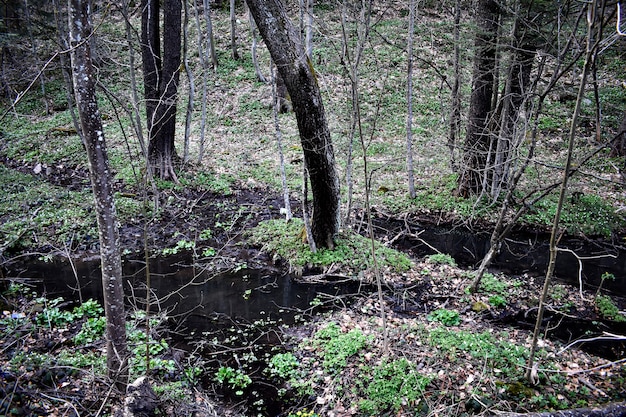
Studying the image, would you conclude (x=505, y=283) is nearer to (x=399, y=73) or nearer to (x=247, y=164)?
(x=247, y=164)

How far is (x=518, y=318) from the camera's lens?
6148 millimetres

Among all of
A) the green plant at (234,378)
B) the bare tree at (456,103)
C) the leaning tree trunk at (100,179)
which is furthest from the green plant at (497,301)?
the leaning tree trunk at (100,179)

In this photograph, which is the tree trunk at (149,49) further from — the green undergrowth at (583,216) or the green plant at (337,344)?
the green undergrowth at (583,216)

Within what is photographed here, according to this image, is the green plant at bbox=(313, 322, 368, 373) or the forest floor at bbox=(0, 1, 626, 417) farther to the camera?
the green plant at bbox=(313, 322, 368, 373)

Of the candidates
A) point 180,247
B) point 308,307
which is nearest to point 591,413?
point 308,307

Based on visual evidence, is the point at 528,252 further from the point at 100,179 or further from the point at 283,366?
the point at 100,179

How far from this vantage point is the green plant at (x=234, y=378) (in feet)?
16.6

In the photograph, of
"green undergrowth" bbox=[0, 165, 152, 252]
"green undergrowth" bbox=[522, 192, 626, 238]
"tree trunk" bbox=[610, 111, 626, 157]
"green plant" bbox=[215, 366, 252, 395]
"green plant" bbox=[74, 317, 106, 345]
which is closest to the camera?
"green plant" bbox=[215, 366, 252, 395]

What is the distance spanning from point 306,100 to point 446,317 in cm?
394

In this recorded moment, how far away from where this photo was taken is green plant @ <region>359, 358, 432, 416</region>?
4453 mm

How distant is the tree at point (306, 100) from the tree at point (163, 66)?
459cm

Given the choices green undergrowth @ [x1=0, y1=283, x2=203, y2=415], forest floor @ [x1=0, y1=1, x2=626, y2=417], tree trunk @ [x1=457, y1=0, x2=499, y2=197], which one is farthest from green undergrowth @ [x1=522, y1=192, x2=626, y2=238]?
green undergrowth @ [x1=0, y1=283, x2=203, y2=415]

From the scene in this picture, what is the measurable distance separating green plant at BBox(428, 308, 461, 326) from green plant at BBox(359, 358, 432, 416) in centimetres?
126

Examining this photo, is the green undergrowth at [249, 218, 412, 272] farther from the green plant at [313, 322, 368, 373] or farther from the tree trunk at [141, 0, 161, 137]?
the tree trunk at [141, 0, 161, 137]
